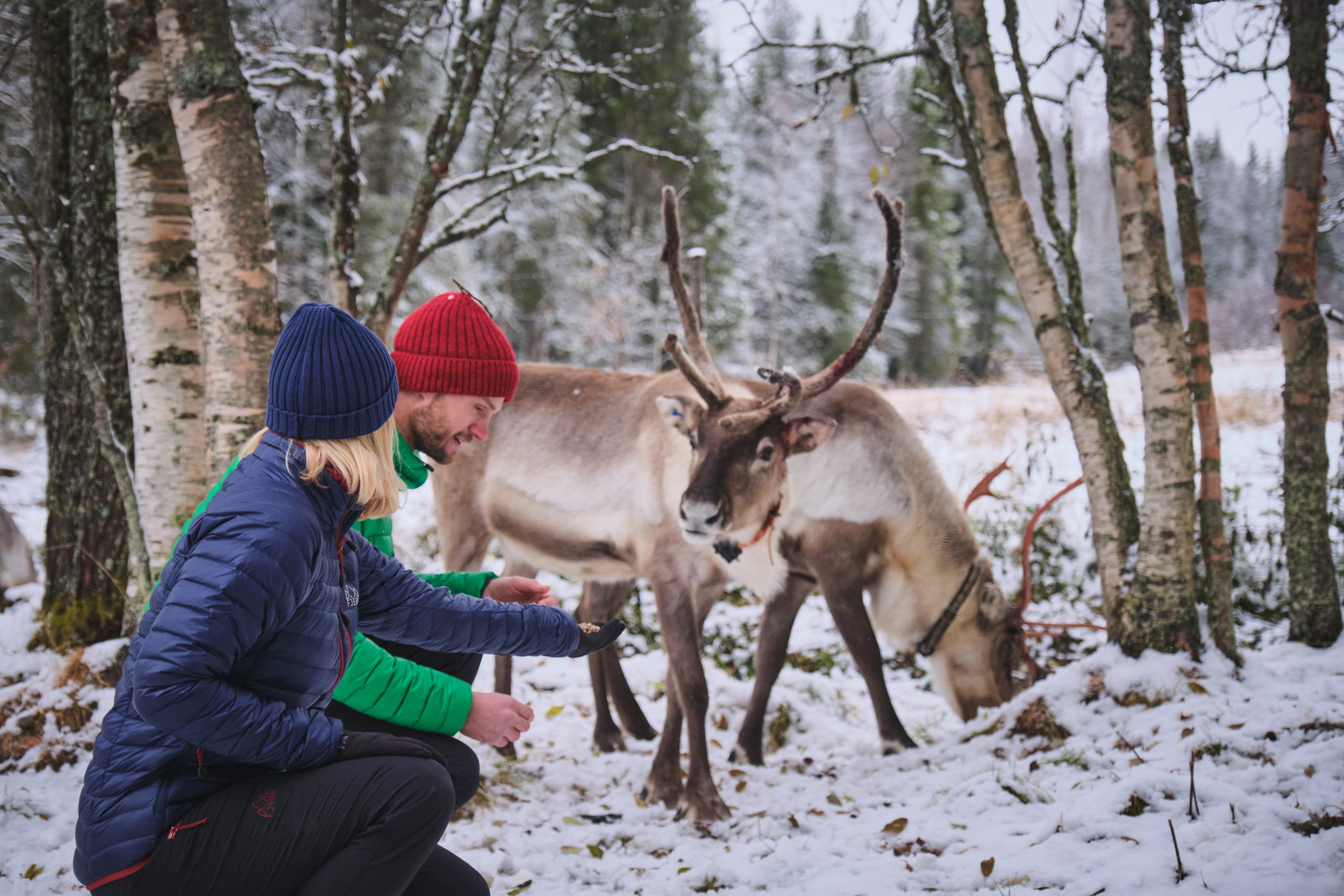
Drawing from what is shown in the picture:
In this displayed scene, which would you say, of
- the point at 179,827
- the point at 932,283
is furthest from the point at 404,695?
the point at 932,283

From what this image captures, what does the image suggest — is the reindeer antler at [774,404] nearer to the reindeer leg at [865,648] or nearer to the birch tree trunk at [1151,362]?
the reindeer leg at [865,648]

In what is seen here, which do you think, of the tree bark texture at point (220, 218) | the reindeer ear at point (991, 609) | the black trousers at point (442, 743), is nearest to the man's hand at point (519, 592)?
the black trousers at point (442, 743)

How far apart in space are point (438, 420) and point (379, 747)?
977mm

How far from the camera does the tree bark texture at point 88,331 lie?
3.88 meters

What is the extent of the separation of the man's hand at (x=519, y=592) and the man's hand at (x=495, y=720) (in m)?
0.34

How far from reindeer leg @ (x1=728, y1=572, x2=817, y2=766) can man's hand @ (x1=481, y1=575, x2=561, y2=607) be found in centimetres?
218

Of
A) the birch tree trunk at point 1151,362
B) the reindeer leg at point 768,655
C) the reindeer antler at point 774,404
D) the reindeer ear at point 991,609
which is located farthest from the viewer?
the reindeer ear at point 991,609

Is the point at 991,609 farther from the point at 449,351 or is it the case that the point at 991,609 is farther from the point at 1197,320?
the point at 449,351

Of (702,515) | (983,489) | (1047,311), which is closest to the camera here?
(702,515)

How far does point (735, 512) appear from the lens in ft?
11.3

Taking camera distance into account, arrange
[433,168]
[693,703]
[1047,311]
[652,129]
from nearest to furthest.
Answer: [693,703]
[1047,311]
[433,168]
[652,129]

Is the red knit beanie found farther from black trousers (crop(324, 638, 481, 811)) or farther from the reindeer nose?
the reindeer nose

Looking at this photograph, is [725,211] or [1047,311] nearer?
[1047,311]

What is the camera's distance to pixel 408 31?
5.01 meters
